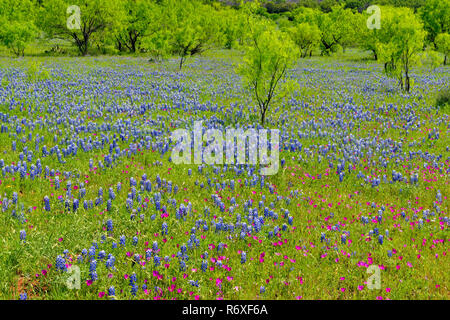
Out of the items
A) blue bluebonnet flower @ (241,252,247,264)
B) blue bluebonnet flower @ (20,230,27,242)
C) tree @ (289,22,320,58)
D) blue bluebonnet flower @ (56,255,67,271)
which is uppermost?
tree @ (289,22,320,58)

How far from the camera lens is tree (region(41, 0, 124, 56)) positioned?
47.2 meters

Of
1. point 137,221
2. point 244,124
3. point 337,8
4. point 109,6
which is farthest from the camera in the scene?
point 337,8

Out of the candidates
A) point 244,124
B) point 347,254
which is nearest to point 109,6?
point 244,124

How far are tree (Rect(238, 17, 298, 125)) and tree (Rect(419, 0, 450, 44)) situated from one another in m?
54.5

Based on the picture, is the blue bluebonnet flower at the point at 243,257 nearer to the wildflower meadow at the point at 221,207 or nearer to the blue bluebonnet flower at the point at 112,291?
the wildflower meadow at the point at 221,207

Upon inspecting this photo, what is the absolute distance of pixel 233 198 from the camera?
7.03 meters

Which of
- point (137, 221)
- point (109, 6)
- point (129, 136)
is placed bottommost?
point (137, 221)

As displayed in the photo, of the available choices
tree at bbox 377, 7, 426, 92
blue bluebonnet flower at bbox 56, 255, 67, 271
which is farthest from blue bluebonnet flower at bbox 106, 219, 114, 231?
tree at bbox 377, 7, 426, 92

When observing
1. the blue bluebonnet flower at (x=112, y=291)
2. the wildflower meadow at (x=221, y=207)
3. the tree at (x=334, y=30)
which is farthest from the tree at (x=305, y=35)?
the blue bluebonnet flower at (x=112, y=291)

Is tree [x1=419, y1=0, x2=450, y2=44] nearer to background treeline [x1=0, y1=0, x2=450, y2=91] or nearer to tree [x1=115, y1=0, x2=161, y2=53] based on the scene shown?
background treeline [x1=0, y1=0, x2=450, y2=91]

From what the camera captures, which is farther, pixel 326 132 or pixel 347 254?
pixel 326 132

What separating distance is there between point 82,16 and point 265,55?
42.8 metres
